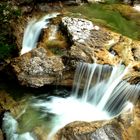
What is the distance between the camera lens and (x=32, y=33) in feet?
53.9

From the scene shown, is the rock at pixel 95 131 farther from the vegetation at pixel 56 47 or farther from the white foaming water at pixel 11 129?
the vegetation at pixel 56 47

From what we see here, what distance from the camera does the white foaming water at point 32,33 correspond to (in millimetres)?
15984

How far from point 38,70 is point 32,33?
348cm

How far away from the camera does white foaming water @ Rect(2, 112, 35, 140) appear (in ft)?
38.9

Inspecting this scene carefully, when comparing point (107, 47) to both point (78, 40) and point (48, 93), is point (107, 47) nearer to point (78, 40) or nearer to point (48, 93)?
point (78, 40)

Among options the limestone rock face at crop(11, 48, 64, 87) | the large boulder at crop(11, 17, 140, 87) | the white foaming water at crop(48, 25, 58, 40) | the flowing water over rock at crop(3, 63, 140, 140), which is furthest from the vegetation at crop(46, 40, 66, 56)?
the flowing water over rock at crop(3, 63, 140, 140)

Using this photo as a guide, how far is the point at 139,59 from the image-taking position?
13711mm

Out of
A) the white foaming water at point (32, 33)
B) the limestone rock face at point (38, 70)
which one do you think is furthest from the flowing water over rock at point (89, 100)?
the white foaming water at point (32, 33)

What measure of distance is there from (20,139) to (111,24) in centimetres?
701

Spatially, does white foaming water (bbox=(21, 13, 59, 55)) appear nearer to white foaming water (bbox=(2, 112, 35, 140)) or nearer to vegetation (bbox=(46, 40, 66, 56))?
vegetation (bbox=(46, 40, 66, 56))

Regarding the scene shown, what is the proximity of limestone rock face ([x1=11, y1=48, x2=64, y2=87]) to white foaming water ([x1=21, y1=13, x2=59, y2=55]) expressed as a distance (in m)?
2.22

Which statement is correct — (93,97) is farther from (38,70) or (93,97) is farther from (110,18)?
(110,18)

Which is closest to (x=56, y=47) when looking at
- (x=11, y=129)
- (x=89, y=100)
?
(x=89, y=100)

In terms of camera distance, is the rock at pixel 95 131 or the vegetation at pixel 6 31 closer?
the rock at pixel 95 131
